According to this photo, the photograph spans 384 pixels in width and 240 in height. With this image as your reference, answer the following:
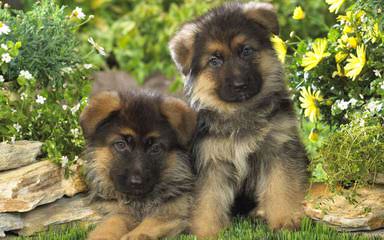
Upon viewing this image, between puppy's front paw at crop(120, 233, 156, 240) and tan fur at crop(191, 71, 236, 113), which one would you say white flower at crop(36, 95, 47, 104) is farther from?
puppy's front paw at crop(120, 233, 156, 240)

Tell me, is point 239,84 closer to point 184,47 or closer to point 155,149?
point 184,47

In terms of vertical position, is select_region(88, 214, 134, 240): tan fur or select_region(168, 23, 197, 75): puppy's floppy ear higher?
select_region(168, 23, 197, 75): puppy's floppy ear

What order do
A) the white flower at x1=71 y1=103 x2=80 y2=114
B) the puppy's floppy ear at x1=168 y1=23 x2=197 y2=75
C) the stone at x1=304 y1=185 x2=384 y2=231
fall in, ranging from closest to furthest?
the stone at x1=304 y1=185 x2=384 y2=231 < the puppy's floppy ear at x1=168 y1=23 x2=197 y2=75 < the white flower at x1=71 y1=103 x2=80 y2=114

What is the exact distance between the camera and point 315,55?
5.84 m

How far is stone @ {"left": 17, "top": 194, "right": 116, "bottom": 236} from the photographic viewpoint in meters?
5.41

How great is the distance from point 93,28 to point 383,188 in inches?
278

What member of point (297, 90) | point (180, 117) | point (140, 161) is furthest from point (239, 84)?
point (297, 90)

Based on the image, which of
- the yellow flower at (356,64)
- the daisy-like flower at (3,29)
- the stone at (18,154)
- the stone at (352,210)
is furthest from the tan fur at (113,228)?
the yellow flower at (356,64)

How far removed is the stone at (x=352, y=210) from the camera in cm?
508

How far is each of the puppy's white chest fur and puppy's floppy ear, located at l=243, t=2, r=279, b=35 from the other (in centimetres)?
81

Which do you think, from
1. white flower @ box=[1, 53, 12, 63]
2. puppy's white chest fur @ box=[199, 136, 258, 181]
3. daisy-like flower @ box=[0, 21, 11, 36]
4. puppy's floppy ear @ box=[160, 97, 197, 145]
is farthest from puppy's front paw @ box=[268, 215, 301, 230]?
daisy-like flower @ box=[0, 21, 11, 36]

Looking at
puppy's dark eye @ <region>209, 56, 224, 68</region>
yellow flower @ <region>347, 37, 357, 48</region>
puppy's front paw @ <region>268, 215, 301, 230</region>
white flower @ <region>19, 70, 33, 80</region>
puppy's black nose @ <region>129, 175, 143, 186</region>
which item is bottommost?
puppy's front paw @ <region>268, 215, 301, 230</region>

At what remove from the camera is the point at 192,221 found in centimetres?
527

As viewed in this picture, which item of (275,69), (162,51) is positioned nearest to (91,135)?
(275,69)
